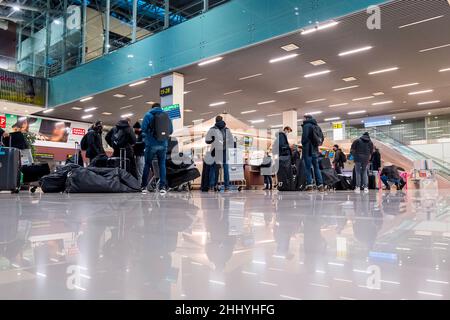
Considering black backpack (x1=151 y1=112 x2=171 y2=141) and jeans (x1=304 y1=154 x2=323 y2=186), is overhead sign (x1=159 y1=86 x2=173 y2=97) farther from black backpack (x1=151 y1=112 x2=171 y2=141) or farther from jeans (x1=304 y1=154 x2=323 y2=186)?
black backpack (x1=151 y1=112 x2=171 y2=141)

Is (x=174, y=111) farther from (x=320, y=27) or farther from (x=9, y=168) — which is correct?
(x=9, y=168)

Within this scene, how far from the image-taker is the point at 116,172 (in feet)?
23.0

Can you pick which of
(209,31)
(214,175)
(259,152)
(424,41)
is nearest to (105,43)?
(209,31)

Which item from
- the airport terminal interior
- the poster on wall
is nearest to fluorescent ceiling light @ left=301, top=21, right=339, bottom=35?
the airport terminal interior

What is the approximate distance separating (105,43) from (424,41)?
1320cm

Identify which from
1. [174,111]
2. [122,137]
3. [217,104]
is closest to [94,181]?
[122,137]

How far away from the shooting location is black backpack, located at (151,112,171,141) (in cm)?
670

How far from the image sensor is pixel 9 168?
22.3 ft

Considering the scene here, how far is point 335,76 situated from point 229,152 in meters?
7.98

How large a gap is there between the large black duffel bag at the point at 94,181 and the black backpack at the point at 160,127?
111cm

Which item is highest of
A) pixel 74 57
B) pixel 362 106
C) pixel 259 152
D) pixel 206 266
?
pixel 74 57

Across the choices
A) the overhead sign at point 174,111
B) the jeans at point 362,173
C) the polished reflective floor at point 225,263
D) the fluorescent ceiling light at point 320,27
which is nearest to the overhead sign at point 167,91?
the overhead sign at point 174,111

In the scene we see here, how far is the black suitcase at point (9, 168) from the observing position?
264 inches
